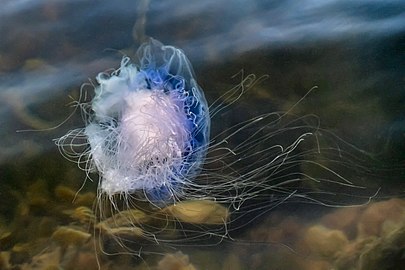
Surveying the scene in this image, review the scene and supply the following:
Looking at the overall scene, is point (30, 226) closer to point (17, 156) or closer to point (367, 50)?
point (17, 156)

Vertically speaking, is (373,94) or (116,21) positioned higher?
(116,21)

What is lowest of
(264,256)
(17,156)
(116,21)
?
(264,256)

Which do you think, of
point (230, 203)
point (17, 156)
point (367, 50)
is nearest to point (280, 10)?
point (367, 50)
